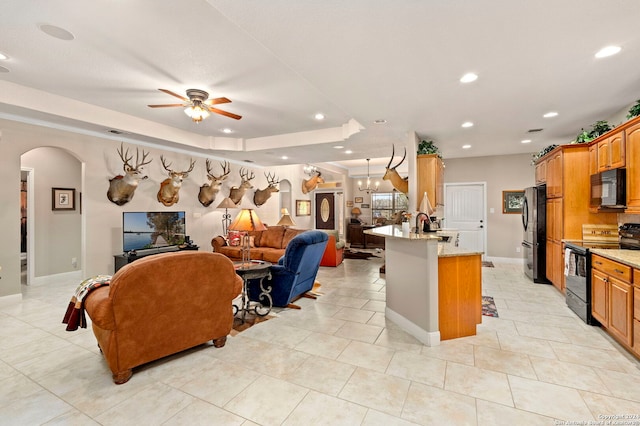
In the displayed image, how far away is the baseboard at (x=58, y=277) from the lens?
5.21m

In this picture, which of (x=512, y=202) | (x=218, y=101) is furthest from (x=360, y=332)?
(x=512, y=202)

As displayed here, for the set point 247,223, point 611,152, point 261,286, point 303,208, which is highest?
point 611,152

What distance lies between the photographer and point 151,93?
375 cm

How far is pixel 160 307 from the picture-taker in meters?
2.40

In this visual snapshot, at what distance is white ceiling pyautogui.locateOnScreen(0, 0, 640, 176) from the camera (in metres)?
1.92

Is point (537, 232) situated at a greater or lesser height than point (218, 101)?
lesser

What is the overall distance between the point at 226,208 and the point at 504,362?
626 cm

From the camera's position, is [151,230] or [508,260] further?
[508,260]

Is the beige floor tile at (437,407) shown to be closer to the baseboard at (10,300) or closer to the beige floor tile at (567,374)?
the beige floor tile at (567,374)

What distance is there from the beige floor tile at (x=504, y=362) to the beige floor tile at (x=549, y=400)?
0.13 metres

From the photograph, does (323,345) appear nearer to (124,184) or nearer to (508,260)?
(124,184)

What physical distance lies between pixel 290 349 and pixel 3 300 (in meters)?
4.34

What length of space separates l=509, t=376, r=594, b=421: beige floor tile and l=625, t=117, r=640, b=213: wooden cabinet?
2169 mm

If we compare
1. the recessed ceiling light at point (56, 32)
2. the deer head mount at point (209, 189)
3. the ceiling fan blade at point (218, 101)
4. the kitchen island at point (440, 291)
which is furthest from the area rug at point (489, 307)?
the deer head mount at point (209, 189)
